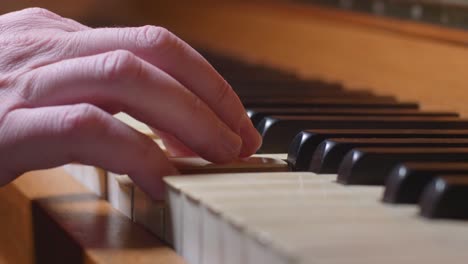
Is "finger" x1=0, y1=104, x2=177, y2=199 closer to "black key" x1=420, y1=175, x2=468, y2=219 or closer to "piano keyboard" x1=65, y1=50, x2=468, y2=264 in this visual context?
"piano keyboard" x1=65, y1=50, x2=468, y2=264

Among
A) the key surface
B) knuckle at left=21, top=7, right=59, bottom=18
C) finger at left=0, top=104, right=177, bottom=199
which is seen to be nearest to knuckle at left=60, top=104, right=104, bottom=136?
finger at left=0, top=104, right=177, bottom=199

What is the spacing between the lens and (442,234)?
25.4 inches

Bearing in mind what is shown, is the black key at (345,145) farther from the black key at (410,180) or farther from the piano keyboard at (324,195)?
the black key at (410,180)

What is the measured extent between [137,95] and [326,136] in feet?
0.68

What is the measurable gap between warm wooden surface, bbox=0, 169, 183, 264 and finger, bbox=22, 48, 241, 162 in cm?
11

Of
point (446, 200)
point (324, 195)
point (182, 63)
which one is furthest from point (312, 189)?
point (182, 63)

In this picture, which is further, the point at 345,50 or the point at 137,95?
the point at 345,50

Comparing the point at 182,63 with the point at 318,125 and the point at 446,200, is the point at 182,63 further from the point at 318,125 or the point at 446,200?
the point at 446,200

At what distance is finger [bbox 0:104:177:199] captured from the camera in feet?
2.79

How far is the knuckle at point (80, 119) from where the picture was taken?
2.77 feet

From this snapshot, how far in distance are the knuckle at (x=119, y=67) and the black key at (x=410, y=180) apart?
0.27 m

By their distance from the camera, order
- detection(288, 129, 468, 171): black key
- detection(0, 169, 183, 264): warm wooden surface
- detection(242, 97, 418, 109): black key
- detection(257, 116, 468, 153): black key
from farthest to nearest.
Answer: detection(242, 97, 418, 109): black key → detection(257, 116, 468, 153): black key → detection(288, 129, 468, 171): black key → detection(0, 169, 183, 264): warm wooden surface

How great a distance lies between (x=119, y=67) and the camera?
0.88 meters

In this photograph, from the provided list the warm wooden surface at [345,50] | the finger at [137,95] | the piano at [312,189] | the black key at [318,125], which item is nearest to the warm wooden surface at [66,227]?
the piano at [312,189]
